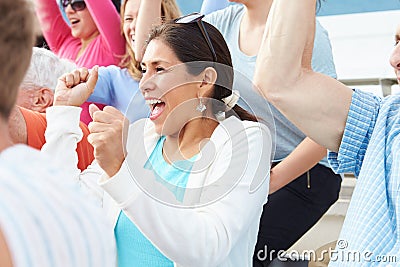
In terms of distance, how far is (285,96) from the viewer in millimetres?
1196

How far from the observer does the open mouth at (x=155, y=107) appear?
133 cm

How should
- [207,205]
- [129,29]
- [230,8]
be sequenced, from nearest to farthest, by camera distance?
[207,205] → [230,8] → [129,29]

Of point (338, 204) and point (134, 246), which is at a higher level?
point (134, 246)

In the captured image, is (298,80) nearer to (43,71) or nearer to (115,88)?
(43,71)

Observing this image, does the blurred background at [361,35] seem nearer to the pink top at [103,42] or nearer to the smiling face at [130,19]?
the pink top at [103,42]

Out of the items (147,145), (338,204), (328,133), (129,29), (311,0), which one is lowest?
A: (338,204)

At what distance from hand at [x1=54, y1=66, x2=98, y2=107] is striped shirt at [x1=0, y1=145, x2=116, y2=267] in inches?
35.1

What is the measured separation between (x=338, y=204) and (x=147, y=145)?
1.14 m

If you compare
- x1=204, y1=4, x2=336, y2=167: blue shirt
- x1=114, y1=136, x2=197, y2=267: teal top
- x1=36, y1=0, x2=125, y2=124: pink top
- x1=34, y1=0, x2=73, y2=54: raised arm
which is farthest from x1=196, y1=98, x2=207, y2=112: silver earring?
x1=34, y1=0, x2=73, y2=54: raised arm

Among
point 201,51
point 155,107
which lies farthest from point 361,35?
point 155,107

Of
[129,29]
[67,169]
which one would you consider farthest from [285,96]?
[129,29]

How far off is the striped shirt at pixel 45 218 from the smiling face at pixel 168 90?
0.76m

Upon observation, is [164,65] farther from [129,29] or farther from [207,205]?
[129,29]

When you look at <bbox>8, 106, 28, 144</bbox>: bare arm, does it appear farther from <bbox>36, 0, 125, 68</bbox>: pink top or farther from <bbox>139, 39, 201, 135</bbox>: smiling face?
<bbox>36, 0, 125, 68</bbox>: pink top
